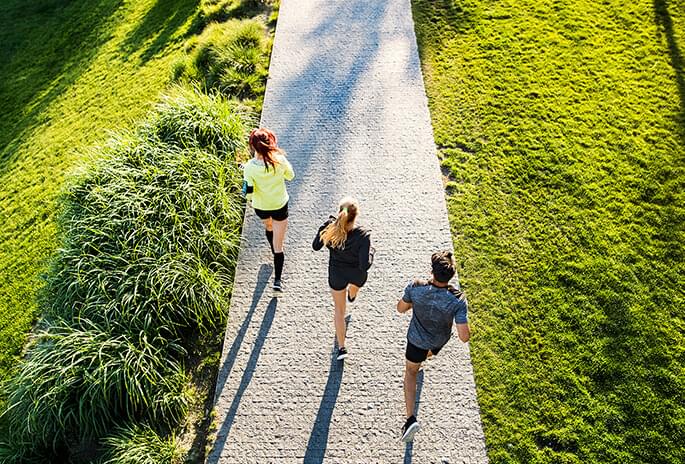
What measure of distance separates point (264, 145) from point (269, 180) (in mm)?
395

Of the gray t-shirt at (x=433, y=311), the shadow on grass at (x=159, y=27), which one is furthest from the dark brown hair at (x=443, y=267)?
the shadow on grass at (x=159, y=27)

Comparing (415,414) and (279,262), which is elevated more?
(279,262)

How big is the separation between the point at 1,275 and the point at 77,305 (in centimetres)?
304

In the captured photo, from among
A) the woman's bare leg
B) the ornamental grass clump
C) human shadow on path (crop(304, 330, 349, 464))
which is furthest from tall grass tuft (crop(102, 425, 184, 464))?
the woman's bare leg

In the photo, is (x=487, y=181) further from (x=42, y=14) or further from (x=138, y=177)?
(x=42, y=14)

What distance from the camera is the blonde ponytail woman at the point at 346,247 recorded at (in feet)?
13.6

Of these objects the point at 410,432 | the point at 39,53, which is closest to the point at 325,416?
the point at 410,432

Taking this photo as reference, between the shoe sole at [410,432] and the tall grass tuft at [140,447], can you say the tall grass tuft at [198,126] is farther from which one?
the shoe sole at [410,432]

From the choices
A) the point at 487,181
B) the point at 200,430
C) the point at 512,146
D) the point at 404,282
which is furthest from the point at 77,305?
the point at 512,146

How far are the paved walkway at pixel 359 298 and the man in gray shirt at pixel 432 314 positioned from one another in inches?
21.9

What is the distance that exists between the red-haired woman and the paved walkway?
2.13 feet

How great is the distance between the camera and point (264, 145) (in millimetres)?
4832

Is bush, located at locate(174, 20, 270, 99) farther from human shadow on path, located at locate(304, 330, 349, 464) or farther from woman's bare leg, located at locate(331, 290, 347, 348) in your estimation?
human shadow on path, located at locate(304, 330, 349, 464)

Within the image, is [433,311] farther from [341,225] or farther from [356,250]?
[341,225]
